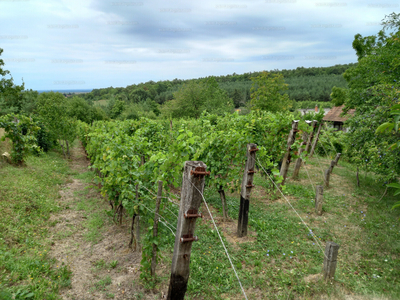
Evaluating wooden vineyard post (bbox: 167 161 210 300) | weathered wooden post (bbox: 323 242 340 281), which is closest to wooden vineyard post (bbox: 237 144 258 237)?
weathered wooden post (bbox: 323 242 340 281)

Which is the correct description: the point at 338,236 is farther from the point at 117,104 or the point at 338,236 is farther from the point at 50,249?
the point at 117,104

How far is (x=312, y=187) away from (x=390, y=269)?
4.07 m

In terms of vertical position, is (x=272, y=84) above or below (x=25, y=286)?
above

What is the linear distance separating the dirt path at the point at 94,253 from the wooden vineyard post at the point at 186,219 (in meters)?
0.78

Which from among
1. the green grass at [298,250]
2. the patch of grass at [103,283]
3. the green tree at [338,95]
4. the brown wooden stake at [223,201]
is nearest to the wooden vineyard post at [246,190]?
the green grass at [298,250]

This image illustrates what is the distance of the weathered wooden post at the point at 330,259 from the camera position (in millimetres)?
3422

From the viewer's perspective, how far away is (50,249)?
4.37m

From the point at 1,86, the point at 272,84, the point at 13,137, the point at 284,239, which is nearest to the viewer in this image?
the point at 284,239

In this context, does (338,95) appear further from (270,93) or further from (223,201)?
(223,201)

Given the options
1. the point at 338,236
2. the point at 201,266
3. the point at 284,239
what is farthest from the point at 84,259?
the point at 338,236

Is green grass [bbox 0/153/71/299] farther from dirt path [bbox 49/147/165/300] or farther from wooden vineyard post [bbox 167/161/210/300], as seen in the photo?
wooden vineyard post [bbox 167/161/210/300]

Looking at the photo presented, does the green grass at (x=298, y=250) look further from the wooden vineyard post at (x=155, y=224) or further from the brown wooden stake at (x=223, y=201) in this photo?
the wooden vineyard post at (x=155, y=224)

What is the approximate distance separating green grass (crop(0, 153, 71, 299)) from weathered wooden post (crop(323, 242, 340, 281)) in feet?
13.2

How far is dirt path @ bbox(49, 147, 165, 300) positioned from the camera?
10.9 feet
